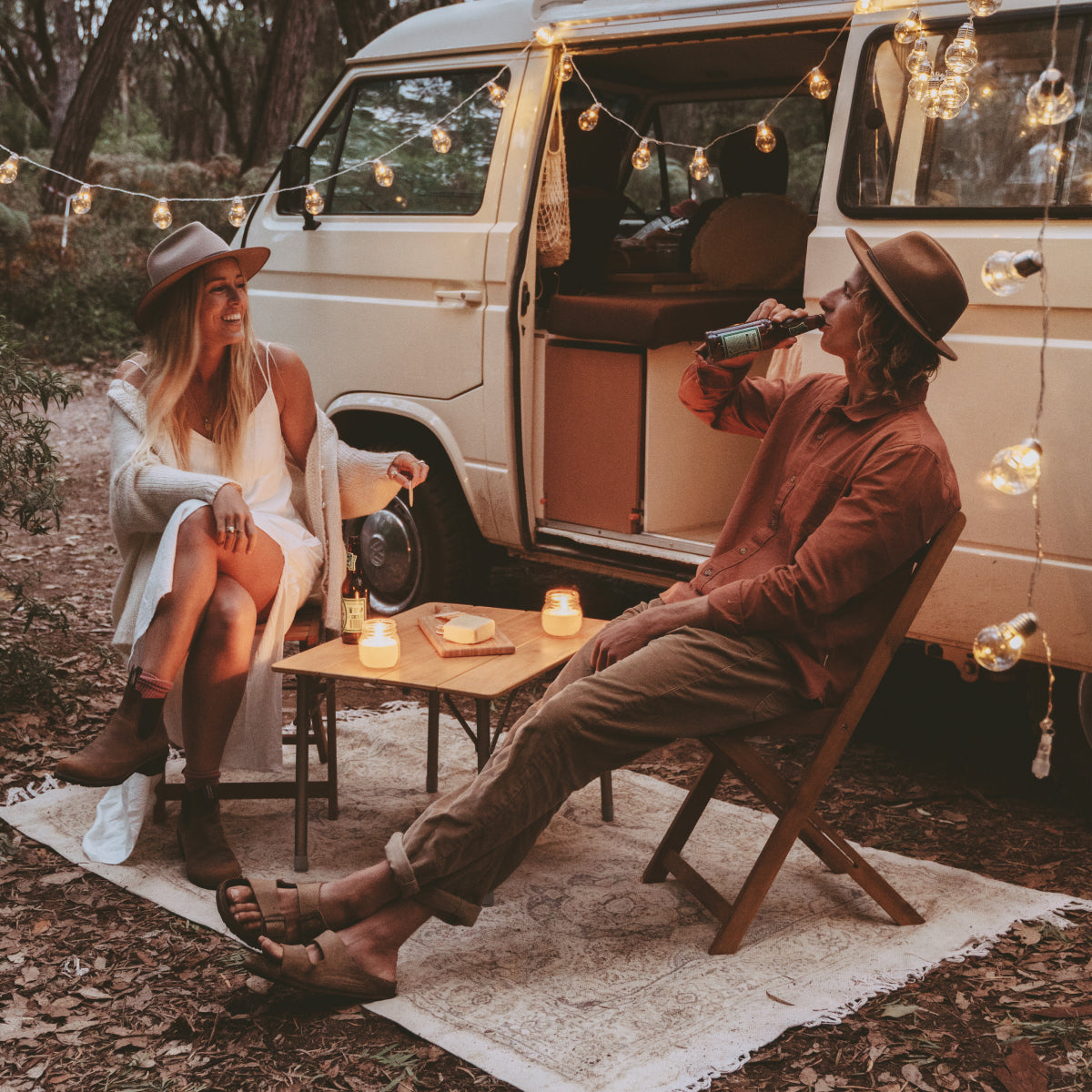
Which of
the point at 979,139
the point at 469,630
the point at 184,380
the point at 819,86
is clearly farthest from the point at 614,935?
the point at 819,86

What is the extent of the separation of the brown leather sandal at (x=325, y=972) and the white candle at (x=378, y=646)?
75 cm

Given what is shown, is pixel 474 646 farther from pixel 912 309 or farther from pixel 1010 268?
pixel 1010 268

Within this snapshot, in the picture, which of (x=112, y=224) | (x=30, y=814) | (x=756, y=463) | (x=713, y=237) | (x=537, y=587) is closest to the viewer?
(x=756, y=463)

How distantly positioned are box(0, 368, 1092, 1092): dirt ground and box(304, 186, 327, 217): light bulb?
84.7 inches

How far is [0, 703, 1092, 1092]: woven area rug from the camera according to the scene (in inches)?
99.8

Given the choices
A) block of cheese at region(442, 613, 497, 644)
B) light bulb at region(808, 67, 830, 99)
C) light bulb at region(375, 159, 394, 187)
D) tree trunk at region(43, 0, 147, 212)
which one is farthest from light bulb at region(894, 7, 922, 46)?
tree trunk at region(43, 0, 147, 212)

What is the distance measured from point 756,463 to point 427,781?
1456mm

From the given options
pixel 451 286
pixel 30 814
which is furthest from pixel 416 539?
pixel 30 814

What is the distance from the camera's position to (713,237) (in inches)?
191

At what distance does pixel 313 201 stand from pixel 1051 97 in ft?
10.2

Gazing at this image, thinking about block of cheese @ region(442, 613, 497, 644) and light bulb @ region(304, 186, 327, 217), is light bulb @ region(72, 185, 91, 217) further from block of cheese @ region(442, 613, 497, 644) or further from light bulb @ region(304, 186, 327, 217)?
block of cheese @ region(442, 613, 497, 644)

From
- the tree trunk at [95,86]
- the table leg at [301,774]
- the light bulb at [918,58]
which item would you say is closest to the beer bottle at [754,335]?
the light bulb at [918,58]

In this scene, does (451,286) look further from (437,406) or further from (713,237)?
(713,237)

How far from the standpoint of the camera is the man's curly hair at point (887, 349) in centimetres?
278
